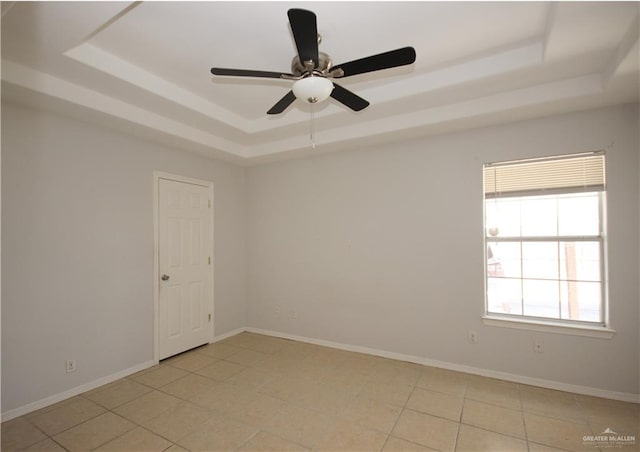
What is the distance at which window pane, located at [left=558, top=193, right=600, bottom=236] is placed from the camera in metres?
2.84

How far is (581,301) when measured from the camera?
2877mm

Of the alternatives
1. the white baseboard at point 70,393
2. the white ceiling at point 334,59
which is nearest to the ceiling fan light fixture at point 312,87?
the white ceiling at point 334,59

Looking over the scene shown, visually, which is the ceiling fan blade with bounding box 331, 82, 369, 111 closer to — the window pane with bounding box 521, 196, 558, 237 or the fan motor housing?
the fan motor housing

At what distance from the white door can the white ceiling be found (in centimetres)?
87

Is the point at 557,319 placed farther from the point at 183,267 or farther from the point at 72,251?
the point at 72,251

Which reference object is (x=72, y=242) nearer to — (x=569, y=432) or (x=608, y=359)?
(x=569, y=432)

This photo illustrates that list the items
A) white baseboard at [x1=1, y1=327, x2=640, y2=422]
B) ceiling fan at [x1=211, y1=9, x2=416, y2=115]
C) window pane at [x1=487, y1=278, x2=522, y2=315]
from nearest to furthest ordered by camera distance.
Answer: ceiling fan at [x1=211, y1=9, x2=416, y2=115] → white baseboard at [x1=1, y1=327, x2=640, y2=422] → window pane at [x1=487, y1=278, x2=522, y2=315]

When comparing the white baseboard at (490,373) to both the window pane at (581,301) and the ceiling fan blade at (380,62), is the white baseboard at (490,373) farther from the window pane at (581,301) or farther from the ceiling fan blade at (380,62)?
the ceiling fan blade at (380,62)

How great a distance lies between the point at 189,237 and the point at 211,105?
1.72 meters

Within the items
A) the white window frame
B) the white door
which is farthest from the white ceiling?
the white door

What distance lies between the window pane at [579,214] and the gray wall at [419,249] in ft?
0.48

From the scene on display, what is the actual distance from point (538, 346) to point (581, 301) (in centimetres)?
59

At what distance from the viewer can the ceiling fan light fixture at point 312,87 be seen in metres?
1.82

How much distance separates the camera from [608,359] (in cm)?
269
